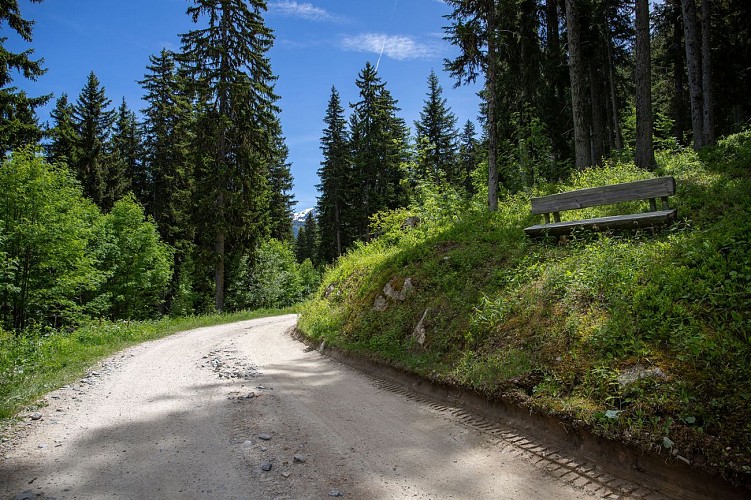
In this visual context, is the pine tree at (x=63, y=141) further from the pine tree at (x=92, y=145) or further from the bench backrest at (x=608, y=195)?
the bench backrest at (x=608, y=195)

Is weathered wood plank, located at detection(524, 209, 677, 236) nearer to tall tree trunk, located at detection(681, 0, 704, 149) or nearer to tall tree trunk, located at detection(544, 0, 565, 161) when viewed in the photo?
tall tree trunk, located at detection(681, 0, 704, 149)

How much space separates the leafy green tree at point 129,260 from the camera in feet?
76.4

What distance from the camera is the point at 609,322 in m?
4.85

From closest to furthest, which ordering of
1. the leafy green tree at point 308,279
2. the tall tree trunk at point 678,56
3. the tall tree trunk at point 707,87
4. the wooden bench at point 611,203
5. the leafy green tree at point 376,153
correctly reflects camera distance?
the wooden bench at point 611,203 < the tall tree trunk at point 707,87 < the tall tree trunk at point 678,56 < the leafy green tree at point 376,153 < the leafy green tree at point 308,279

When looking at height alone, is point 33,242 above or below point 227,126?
below

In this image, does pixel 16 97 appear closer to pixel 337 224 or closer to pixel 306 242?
pixel 337 224

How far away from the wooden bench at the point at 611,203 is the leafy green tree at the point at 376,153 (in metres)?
24.4

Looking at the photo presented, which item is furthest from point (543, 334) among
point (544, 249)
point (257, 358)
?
point (257, 358)

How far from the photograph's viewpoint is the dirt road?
3.47 meters

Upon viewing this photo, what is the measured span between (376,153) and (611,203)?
1088 inches

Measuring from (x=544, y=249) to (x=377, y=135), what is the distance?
91.2 feet

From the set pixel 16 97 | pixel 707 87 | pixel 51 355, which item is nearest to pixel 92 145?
pixel 16 97

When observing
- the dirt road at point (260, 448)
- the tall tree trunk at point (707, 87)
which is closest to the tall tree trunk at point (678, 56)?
the tall tree trunk at point (707, 87)

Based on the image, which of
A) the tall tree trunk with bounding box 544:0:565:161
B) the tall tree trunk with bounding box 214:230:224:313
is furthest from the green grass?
the tall tree trunk with bounding box 544:0:565:161
